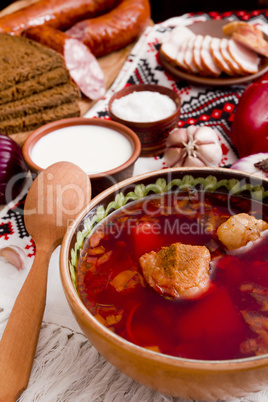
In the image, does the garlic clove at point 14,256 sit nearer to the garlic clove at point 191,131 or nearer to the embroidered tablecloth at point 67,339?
the embroidered tablecloth at point 67,339

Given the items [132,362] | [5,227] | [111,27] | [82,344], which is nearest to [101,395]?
[82,344]

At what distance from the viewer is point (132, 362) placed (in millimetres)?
713

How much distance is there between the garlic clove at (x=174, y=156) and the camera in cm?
171

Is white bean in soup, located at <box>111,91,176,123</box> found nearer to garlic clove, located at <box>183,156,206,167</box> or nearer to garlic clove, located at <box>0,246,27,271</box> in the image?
garlic clove, located at <box>183,156,206,167</box>

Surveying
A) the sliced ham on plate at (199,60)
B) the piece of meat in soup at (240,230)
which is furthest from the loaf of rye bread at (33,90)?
the piece of meat in soup at (240,230)

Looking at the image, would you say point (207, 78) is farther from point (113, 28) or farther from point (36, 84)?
point (36, 84)

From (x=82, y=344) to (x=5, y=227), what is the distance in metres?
0.63

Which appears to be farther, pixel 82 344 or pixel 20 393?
pixel 82 344

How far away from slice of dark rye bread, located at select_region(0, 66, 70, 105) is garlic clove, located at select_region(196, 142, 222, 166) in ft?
3.23

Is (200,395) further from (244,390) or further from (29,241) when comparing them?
(29,241)

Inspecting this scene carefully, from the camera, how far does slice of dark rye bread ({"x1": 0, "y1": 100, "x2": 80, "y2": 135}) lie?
6.93 feet

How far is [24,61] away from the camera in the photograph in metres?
2.21

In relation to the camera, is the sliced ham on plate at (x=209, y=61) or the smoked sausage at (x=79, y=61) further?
the smoked sausage at (x=79, y=61)

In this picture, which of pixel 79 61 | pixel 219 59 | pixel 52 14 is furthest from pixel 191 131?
pixel 52 14
